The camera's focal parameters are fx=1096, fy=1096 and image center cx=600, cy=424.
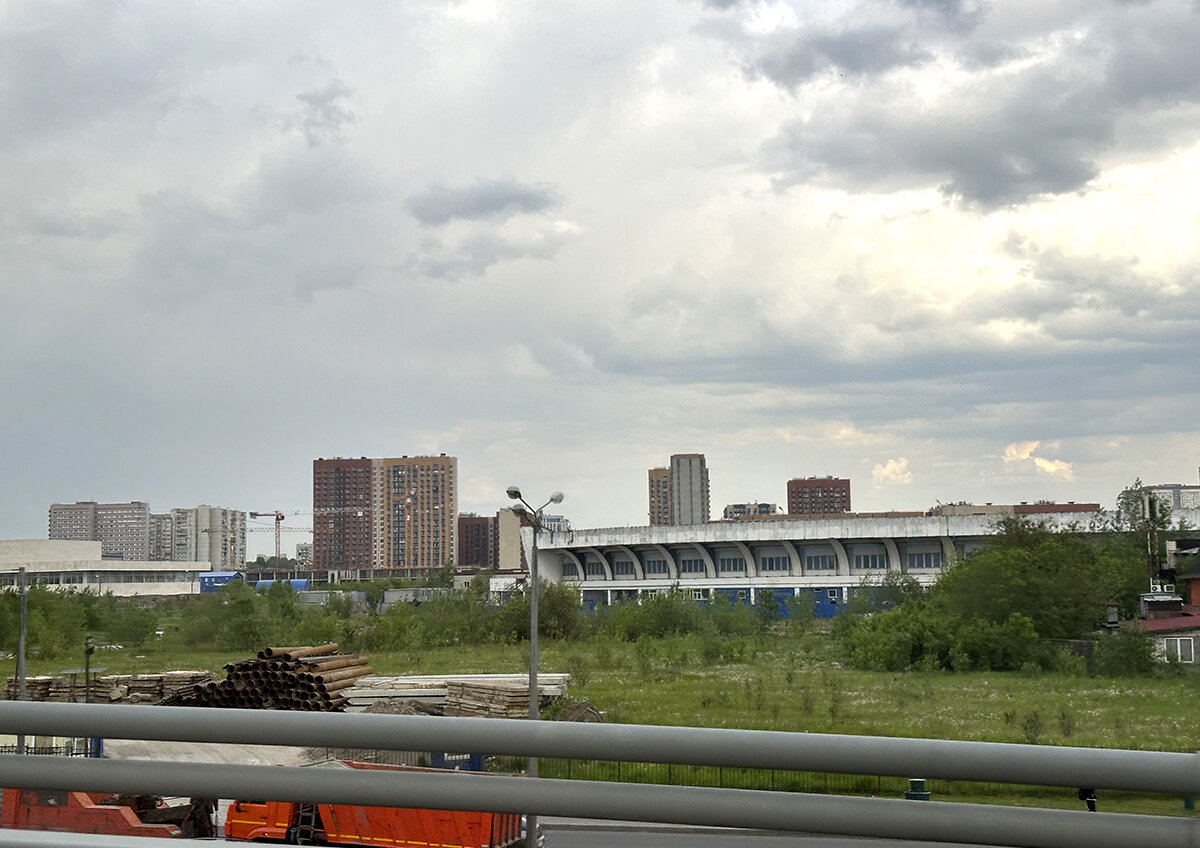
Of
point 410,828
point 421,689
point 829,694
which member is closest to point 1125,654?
point 829,694

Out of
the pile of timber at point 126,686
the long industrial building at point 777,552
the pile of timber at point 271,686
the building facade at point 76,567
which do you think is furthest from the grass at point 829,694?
the building facade at point 76,567

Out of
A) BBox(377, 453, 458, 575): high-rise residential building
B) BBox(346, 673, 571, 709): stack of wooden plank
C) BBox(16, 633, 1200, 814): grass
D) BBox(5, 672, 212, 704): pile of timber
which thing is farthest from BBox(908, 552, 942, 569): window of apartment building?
BBox(377, 453, 458, 575): high-rise residential building

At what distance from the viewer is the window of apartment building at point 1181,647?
41.0m

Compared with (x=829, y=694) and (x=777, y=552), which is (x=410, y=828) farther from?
(x=777, y=552)

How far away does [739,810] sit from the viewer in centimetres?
212

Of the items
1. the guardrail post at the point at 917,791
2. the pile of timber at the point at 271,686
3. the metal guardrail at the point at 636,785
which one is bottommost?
the pile of timber at the point at 271,686

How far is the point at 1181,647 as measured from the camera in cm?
4197

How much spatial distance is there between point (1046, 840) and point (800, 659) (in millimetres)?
49654

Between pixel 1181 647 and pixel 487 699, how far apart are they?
89.7ft

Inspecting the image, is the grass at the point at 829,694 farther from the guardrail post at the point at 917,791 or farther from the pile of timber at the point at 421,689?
the guardrail post at the point at 917,791

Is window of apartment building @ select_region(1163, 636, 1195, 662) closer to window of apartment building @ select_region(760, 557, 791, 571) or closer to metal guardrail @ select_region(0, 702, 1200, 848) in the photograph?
metal guardrail @ select_region(0, 702, 1200, 848)

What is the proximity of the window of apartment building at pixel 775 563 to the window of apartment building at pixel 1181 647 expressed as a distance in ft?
175

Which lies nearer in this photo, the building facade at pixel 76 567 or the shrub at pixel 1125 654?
the shrub at pixel 1125 654

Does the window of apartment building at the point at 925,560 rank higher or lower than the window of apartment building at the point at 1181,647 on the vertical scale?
higher
